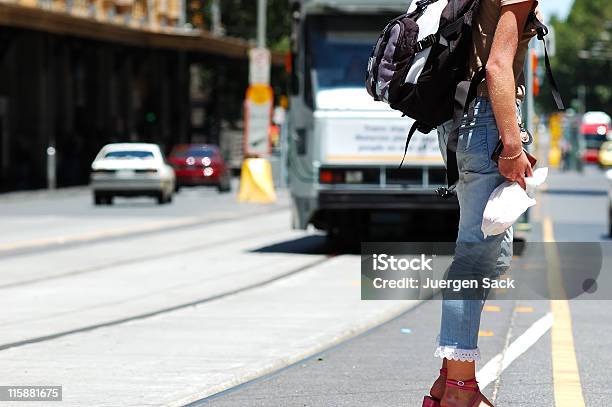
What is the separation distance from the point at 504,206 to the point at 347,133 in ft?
42.8

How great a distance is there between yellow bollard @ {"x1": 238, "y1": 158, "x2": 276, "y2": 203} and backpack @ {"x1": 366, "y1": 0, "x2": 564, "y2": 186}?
97.1ft

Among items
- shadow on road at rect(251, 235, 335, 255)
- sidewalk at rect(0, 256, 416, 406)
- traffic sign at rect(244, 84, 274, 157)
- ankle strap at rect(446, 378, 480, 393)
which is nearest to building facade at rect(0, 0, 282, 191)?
traffic sign at rect(244, 84, 274, 157)

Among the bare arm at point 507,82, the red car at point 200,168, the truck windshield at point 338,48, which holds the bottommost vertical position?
the red car at point 200,168

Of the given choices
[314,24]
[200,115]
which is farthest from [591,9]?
[314,24]

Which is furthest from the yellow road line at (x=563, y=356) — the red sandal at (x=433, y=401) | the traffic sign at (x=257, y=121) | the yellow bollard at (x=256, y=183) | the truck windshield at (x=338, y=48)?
the traffic sign at (x=257, y=121)

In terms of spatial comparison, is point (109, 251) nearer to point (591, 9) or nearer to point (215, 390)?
point (215, 390)

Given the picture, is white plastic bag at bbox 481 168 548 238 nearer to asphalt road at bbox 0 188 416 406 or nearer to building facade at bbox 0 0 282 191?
asphalt road at bbox 0 188 416 406

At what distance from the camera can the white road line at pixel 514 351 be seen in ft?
26.7

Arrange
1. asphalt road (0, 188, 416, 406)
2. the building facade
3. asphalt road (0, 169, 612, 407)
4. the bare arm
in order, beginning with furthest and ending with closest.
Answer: the building facade < asphalt road (0, 188, 416, 406) < asphalt road (0, 169, 612, 407) < the bare arm

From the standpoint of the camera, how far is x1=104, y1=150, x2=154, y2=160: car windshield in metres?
38.8

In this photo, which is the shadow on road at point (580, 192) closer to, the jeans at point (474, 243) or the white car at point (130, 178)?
the white car at point (130, 178)

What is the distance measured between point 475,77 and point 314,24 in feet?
43.2

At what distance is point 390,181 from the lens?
59.9 feet

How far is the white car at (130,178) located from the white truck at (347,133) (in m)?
18.8
